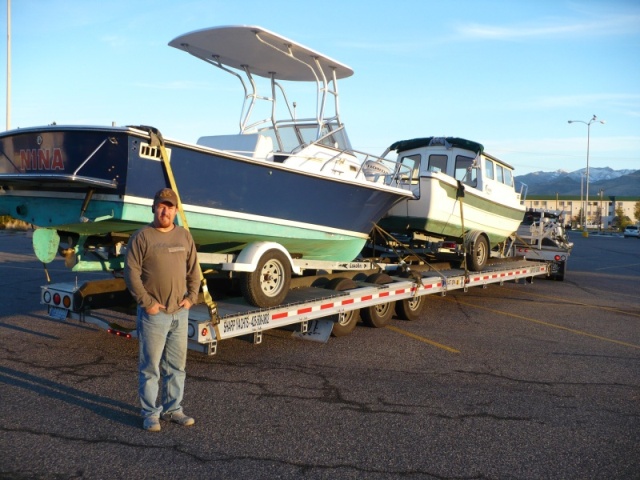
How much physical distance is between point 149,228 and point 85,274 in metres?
8.52

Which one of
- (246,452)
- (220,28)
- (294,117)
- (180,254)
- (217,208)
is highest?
(220,28)

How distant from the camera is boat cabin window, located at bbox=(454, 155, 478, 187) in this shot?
37.9 feet

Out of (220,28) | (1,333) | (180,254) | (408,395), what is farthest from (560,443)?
(1,333)

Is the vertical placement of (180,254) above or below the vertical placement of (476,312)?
above

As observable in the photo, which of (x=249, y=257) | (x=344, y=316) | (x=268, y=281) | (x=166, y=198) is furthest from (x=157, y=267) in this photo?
(x=344, y=316)

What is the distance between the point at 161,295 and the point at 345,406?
73.5 inches

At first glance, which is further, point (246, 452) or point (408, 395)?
point (408, 395)

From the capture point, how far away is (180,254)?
15.4 feet

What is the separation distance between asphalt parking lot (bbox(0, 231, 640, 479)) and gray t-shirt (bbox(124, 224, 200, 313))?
1.00 m

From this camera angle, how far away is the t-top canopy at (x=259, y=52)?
7.68 m

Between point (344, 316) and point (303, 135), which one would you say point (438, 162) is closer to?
point (303, 135)

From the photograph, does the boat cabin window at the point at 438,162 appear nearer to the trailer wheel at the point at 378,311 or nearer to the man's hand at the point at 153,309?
the trailer wheel at the point at 378,311

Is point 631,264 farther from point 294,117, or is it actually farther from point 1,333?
point 1,333

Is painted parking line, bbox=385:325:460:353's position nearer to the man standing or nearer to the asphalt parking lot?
the asphalt parking lot
